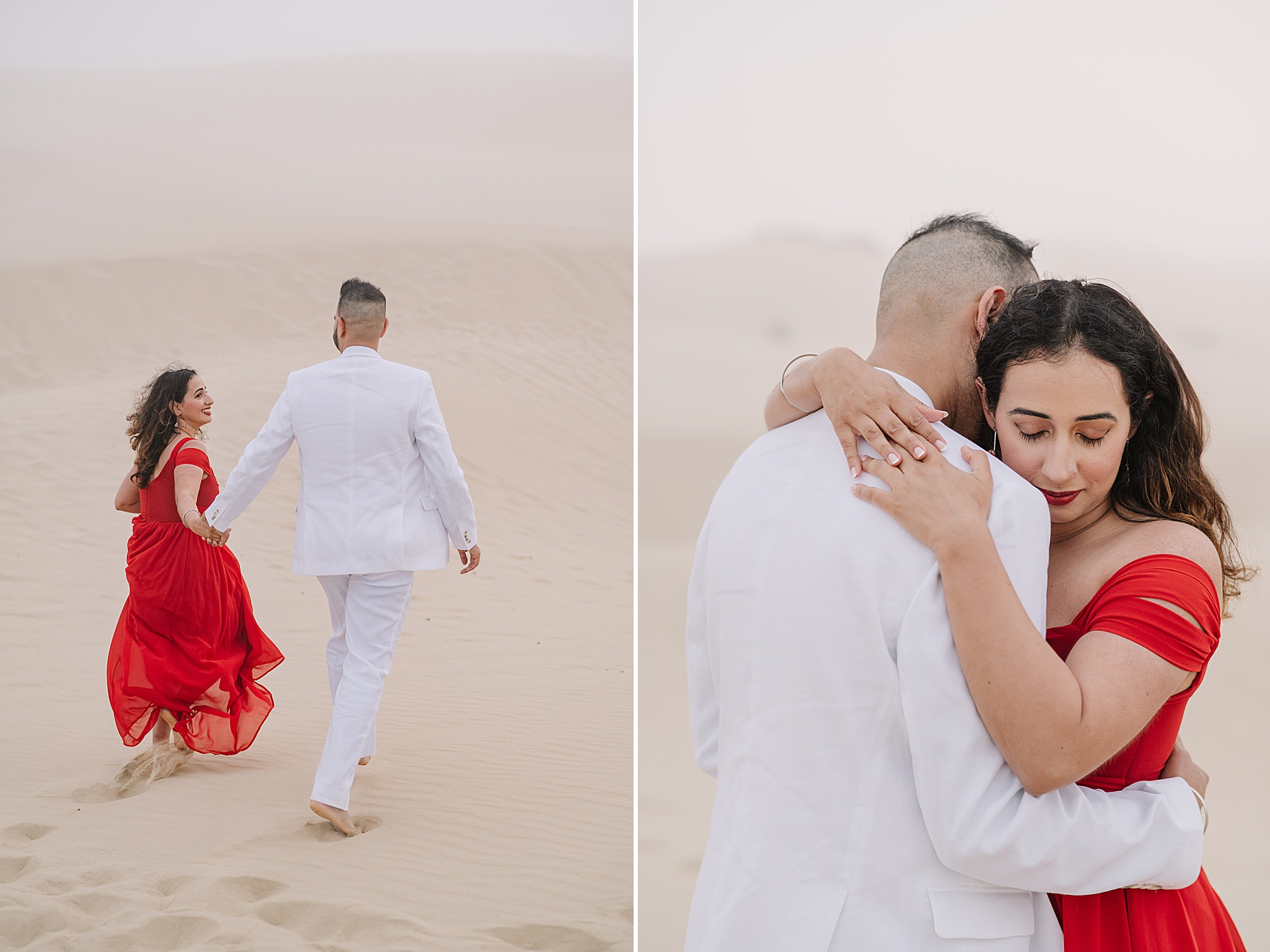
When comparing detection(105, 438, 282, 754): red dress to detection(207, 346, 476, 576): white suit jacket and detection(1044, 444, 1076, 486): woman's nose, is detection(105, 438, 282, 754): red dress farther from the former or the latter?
detection(1044, 444, 1076, 486): woman's nose

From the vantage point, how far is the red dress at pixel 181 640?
17.9ft

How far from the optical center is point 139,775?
5.85 m

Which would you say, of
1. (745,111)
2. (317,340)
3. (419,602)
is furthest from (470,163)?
(419,602)

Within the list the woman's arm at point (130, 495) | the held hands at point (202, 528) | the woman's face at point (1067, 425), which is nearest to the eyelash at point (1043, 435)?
the woman's face at point (1067, 425)

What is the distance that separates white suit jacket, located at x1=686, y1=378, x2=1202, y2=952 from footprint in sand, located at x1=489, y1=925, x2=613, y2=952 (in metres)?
3.05

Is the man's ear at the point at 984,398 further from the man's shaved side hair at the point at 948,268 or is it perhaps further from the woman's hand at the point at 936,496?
the woman's hand at the point at 936,496

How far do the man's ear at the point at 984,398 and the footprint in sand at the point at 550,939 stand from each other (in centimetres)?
329

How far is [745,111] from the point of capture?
33.6 metres

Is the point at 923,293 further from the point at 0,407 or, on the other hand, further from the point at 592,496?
the point at 0,407

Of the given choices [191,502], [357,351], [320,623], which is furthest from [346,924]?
[320,623]

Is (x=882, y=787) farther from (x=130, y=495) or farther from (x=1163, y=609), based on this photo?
(x=130, y=495)

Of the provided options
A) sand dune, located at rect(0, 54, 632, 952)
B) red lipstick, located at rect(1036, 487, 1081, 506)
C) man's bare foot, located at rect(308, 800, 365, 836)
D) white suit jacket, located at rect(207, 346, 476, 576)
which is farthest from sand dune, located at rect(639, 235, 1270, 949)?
white suit jacket, located at rect(207, 346, 476, 576)

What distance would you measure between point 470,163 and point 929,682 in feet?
148

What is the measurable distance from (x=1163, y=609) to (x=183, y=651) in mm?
5001
